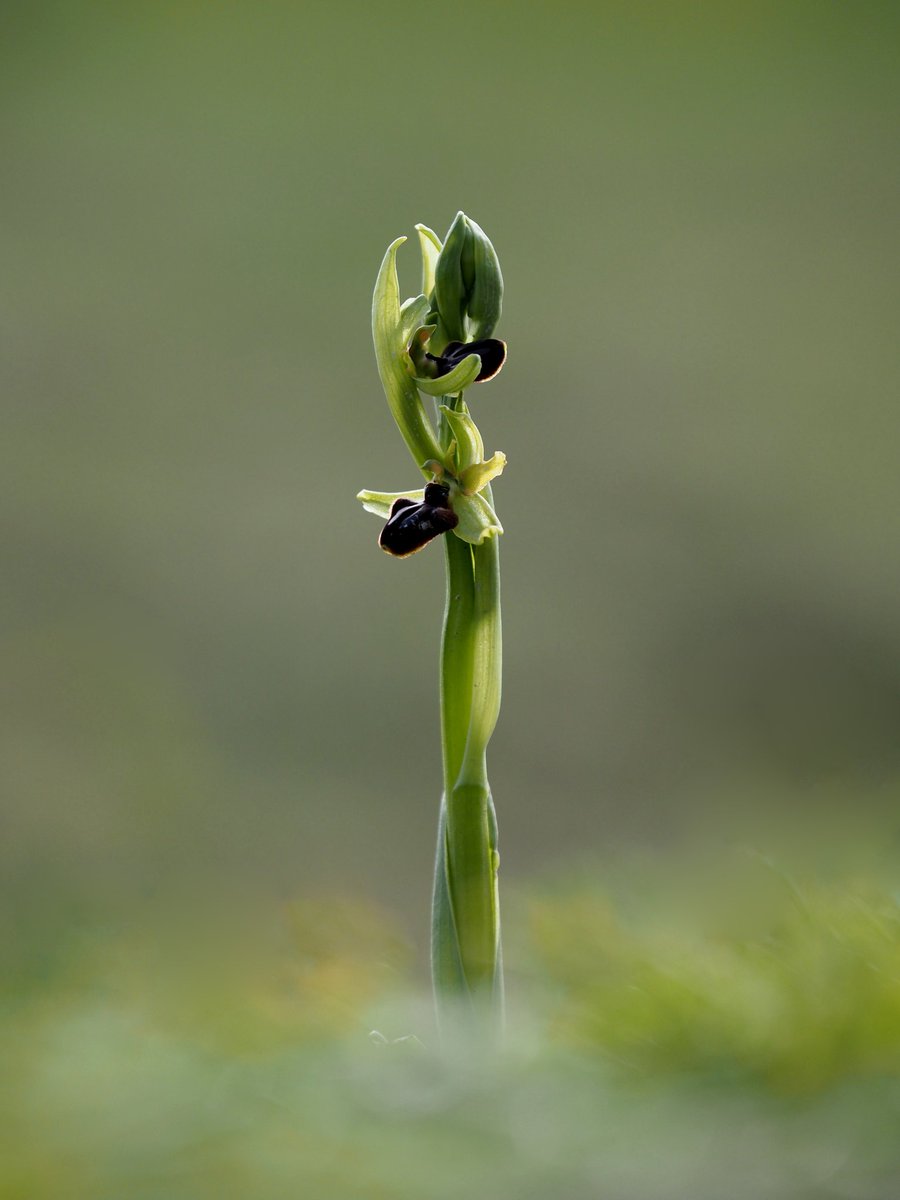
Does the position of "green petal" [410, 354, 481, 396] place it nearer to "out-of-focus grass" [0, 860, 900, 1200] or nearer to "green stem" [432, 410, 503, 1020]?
"green stem" [432, 410, 503, 1020]

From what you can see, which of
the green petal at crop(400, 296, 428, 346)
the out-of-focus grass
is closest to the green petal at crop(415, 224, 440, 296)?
the green petal at crop(400, 296, 428, 346)

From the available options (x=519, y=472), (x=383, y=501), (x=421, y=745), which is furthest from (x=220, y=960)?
(x=519, y=472)

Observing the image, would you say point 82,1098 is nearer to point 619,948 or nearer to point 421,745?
point 619,948

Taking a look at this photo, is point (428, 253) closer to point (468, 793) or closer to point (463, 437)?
point (463, 437)

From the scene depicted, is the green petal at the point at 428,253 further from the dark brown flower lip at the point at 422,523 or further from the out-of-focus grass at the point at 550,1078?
the out-of-focus grass at the point at 550,1078

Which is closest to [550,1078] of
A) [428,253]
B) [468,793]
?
[468,793]

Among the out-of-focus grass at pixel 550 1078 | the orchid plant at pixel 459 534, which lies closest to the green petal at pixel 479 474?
the orchid plant at pixel 459 534

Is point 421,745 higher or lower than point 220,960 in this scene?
higher
